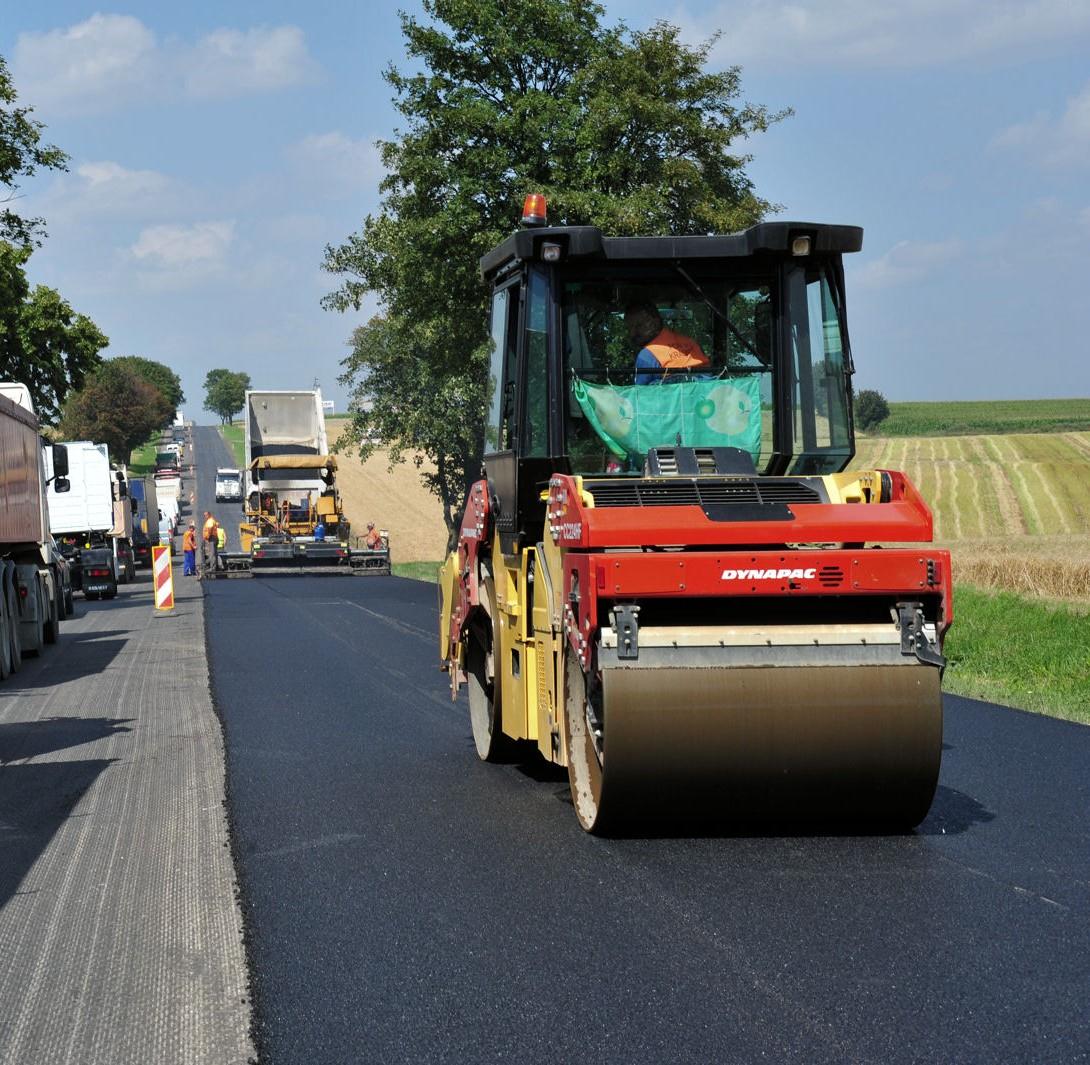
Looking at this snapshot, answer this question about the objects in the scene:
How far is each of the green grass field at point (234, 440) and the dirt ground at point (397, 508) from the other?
26.1 meters

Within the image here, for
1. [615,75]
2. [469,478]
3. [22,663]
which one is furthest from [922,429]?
[22,663]

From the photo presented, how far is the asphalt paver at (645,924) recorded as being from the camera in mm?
4500

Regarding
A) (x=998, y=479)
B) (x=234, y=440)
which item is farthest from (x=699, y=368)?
(x=234, y=440)

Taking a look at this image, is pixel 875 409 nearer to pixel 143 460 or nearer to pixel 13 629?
pixel 143 460

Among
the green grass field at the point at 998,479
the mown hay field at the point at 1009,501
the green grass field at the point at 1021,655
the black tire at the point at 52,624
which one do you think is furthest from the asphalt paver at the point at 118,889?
the green grass field at the point at 998,479

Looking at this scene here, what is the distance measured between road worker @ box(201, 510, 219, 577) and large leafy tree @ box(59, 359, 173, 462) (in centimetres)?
6417

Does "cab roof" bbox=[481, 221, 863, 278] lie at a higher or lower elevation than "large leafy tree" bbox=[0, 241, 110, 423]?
lower

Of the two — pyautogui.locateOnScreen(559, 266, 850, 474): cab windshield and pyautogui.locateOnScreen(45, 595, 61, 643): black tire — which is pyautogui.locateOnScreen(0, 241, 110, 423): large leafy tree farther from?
pyautogui.locateOnScreen(559, 266, 850, 474): cab windshield

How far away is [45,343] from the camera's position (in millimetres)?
37250

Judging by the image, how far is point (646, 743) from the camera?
642 centimetres

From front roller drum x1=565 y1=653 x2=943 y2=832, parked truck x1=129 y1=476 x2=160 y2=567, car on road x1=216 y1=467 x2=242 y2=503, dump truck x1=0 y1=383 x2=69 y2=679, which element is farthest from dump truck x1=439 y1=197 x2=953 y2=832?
car on road x1=216 y1=467 x2=242 y2=503

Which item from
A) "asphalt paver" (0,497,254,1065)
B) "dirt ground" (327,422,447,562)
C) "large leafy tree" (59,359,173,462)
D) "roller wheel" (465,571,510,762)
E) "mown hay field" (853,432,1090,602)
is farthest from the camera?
"large leafy tree" (59,359,173,462)

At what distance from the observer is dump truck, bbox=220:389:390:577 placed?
37.5m

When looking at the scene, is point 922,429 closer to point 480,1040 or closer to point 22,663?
point 22,663
